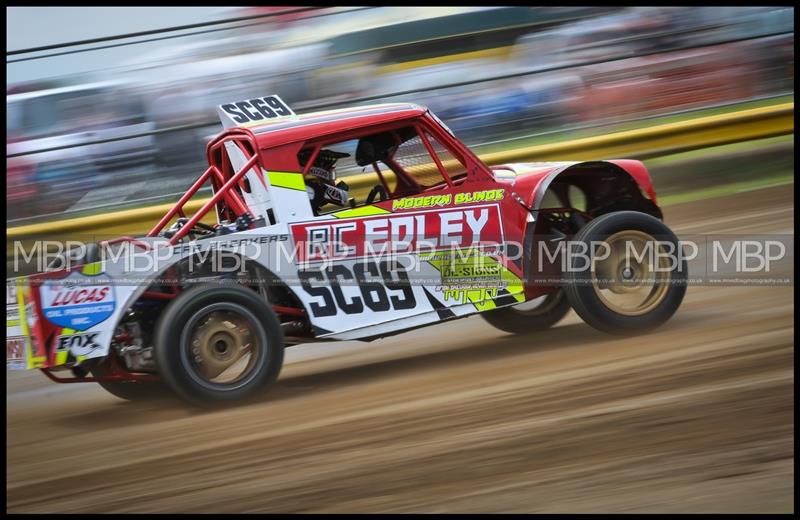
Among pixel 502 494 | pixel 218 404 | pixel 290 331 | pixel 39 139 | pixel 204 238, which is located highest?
pixel 39 139

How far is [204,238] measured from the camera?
5.39m

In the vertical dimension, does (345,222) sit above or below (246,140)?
below

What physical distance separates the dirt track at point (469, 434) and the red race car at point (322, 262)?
323 millimetres

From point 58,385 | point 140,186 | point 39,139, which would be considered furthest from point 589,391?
point 39,139

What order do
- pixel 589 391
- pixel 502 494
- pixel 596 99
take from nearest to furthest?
pixel 502 494 → pixel 589 391 → pixel 596 99

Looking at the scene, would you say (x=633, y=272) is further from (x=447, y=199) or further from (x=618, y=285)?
(x=447, y=199)

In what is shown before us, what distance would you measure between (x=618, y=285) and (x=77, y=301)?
3.22 metres

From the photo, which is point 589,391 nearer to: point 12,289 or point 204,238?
point 204,238

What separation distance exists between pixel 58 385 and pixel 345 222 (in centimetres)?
247

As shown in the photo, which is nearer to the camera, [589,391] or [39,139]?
[589,391]

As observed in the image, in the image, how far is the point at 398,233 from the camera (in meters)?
5.58

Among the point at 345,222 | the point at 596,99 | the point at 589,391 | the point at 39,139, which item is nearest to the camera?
the point at 589,391

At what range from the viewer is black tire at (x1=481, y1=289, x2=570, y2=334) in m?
6.65
